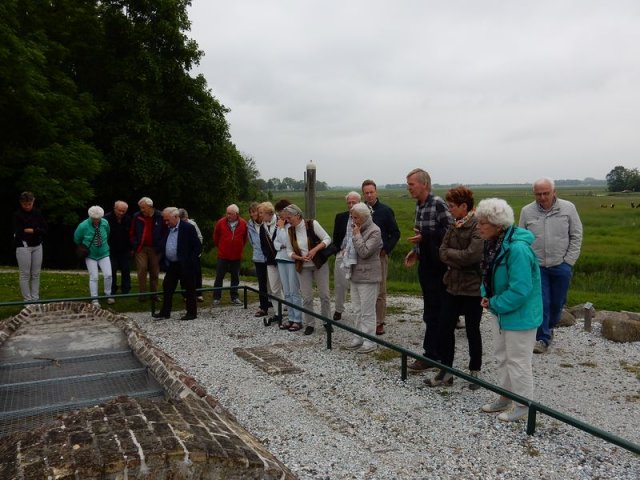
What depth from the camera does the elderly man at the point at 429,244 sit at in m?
5.48

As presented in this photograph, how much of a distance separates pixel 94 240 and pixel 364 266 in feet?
15.5

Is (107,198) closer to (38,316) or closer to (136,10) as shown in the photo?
(136,10)

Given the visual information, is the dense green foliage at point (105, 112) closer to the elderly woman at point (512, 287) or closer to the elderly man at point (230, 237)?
the elderly man at point (230, 237)

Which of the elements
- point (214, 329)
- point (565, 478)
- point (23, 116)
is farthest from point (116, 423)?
point (23, 116)

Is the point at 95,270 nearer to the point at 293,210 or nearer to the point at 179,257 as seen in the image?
the point at 179,257

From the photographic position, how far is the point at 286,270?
7570 millimetres

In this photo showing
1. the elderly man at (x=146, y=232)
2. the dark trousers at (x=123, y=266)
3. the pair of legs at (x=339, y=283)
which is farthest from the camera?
the dark trousers at (x=123, y=266)

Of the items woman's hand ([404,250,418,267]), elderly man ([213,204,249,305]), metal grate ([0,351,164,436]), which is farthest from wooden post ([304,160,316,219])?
metal grate ([0,351,164,436])

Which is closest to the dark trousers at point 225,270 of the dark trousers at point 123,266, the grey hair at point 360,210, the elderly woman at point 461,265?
the dark trousers at point 123,266

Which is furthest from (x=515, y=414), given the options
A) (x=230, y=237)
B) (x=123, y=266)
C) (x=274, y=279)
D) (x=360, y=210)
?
(x=123, y=266)

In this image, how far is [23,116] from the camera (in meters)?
16.1

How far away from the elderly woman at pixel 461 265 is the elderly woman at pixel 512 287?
1.40ft

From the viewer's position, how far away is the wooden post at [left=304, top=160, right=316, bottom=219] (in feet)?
32.7

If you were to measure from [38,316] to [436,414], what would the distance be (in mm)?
5726
